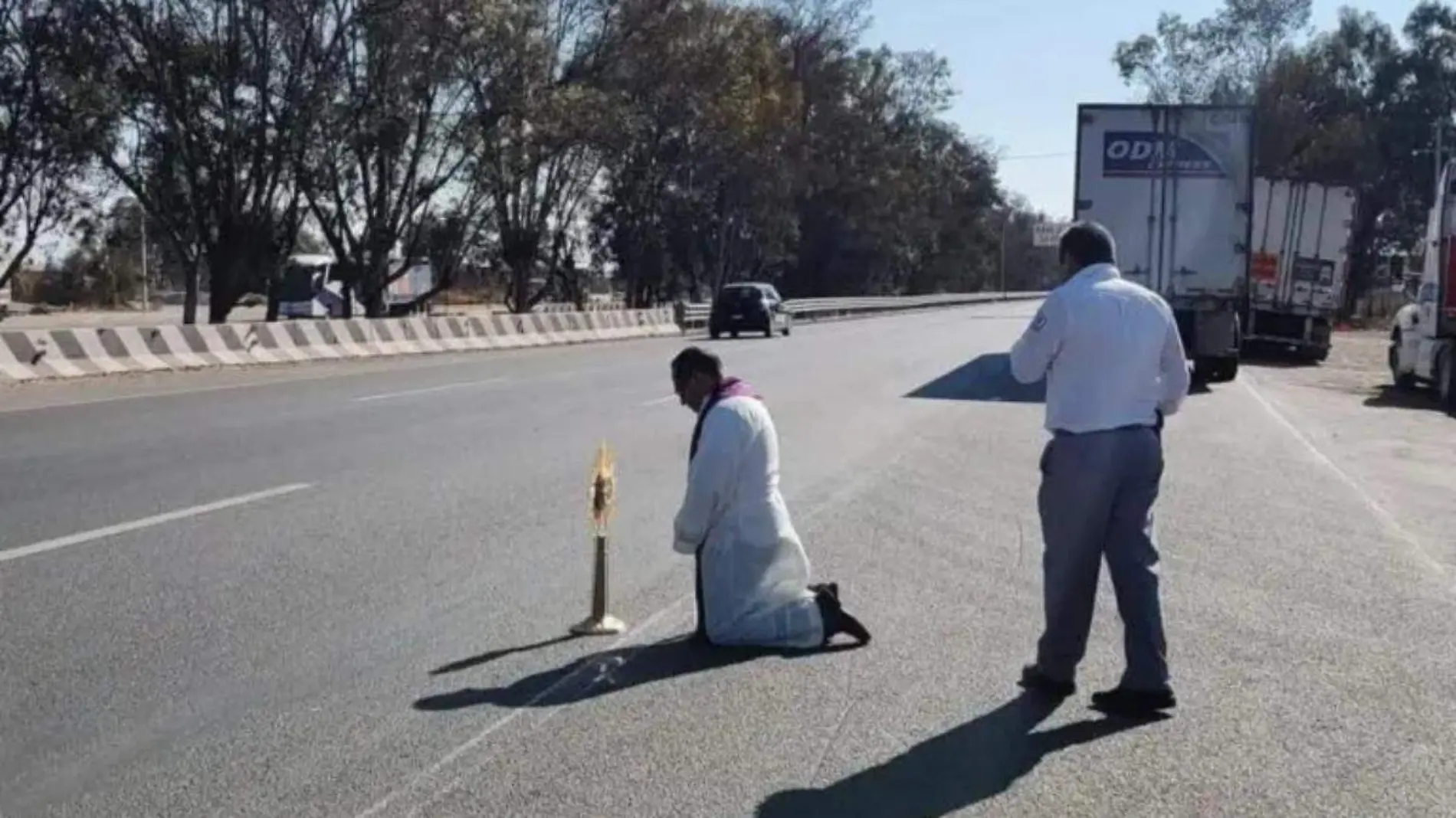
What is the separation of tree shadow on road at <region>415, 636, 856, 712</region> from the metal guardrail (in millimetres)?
45287

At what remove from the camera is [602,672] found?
23.5 ft

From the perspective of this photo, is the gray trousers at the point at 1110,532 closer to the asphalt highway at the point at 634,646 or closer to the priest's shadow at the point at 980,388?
the asphalt highway at the point at 634,646

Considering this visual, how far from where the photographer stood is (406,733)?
6.21 metres

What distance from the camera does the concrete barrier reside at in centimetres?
2423

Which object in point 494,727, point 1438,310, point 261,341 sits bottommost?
point 261,341

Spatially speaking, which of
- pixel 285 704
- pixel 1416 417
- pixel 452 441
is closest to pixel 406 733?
pixel 285 704

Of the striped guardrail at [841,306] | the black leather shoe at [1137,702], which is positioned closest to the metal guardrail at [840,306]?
the striped guardrail at [841,306]

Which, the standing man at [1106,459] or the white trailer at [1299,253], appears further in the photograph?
the white trailer at [1299,253]

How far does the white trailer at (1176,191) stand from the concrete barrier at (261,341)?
13507 millimetres

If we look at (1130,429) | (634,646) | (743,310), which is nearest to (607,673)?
(634,646)

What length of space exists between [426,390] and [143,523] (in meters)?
12.8

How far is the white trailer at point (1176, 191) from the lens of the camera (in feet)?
87.6

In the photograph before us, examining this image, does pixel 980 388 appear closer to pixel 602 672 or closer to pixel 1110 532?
pixel 602 672

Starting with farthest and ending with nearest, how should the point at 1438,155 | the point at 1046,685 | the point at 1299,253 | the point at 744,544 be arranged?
the point at 1438,155
the point at 1299,253
the point at 744,544
the point at 1046,685
